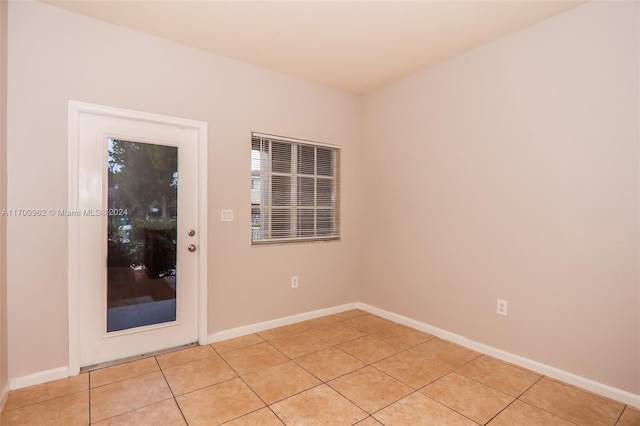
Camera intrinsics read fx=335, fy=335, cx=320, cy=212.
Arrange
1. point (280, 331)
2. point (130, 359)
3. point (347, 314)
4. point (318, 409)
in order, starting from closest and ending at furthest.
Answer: point (318, 409)
point (130, 359)
point (280, 331)
point (347, 314)

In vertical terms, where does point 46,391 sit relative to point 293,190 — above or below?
below

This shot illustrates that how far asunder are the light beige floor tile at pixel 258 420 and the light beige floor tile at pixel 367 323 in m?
1.57

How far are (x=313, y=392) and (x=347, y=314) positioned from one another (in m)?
1.71

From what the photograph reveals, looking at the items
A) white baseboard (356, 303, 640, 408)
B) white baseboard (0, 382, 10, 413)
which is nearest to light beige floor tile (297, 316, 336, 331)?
white baseboard (356, 303, 640, 408)

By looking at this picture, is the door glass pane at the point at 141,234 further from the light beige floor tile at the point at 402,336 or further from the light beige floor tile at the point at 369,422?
the light beige floor tile at the point at 402,336

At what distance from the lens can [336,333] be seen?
11.0ft

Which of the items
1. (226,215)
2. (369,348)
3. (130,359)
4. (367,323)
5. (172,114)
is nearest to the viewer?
(130,359)

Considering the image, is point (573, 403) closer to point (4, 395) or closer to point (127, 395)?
point (127, 395)

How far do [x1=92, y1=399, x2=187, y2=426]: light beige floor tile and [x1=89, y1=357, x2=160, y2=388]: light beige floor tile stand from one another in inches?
19.4

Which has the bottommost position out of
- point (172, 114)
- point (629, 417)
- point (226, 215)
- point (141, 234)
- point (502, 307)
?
point (629, 417)

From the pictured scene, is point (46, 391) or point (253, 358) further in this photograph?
point (253, 358)

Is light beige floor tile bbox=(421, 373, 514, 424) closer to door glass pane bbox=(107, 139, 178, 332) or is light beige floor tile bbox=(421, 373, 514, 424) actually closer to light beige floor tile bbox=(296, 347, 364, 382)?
light beige floor tile bbox=(296, 347, 364, 382)

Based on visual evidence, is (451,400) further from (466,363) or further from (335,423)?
(335,423)

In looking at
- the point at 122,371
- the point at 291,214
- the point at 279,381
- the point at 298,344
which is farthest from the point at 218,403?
the point at 291,214
